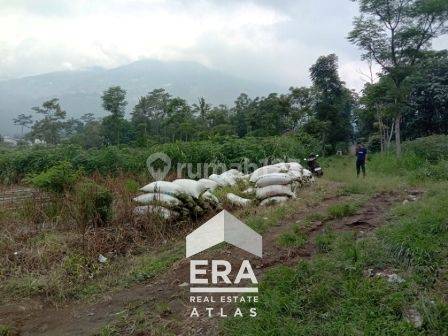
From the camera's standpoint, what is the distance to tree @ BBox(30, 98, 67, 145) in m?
31.4

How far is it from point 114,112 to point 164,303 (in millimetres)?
24174

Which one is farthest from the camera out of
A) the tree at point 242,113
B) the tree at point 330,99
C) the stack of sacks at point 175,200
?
the tree at point 242,113

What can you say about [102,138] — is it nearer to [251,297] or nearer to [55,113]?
[55,113]

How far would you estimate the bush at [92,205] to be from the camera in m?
4.73

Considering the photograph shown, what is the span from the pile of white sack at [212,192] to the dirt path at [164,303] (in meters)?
1.40

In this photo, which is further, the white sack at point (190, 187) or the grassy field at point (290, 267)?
the white sack at point (190, 187)

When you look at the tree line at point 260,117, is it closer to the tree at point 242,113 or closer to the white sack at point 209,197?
the tree at point 242,113

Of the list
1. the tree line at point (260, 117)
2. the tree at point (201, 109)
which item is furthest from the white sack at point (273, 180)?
the tree at point (201, 109)

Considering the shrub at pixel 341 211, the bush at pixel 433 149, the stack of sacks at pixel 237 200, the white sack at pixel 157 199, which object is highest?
the bush at pixel 433 149

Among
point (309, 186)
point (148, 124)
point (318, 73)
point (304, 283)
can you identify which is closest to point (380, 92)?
point (318, 73)

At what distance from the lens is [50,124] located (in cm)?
3247

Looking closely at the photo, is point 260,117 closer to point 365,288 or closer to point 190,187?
point 190,187

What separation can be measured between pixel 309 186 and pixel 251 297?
4.56 meters

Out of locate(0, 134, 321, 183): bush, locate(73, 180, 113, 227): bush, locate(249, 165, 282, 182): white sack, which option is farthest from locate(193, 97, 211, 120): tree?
locate(73, 180, 113, 227): bush
